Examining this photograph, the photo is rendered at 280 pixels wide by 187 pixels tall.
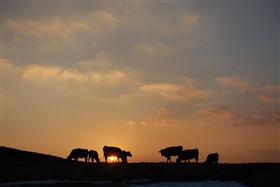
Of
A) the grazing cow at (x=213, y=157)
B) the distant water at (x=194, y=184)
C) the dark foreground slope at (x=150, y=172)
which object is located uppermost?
the grazing cow at (x=213, y=157)

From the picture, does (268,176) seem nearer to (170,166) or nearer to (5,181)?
(170,166)

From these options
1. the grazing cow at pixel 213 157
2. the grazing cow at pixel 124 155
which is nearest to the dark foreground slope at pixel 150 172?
the grazing cow at pixel 213 157

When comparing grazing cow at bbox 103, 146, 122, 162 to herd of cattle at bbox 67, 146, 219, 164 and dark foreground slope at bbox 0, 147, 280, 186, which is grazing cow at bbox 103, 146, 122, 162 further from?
dark foreground slope at bbox 0, 147, 280, 186

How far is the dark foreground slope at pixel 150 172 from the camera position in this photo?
143 feet

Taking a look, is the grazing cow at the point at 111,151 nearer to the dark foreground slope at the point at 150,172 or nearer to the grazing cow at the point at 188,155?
the grazing cow at the point at 188,155

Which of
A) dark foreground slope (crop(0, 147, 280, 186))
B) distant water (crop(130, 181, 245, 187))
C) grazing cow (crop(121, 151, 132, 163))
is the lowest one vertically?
distant water (crop(130, 181, 245, 187))

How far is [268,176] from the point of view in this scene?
140 feet

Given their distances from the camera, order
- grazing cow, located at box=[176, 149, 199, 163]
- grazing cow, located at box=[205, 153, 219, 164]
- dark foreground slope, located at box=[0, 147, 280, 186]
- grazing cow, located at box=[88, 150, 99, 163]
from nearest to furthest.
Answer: dark foreground slope, located at box=[0, 147, 280, 186] < grazing cow, located at box=[205, 153, 219, 164] < grazing cow, located at box=[176, 149, 199, 163] < grazing cow, located at box=[88, 150, 99, 163]

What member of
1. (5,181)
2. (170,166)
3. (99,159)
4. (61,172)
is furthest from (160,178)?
(99,159)

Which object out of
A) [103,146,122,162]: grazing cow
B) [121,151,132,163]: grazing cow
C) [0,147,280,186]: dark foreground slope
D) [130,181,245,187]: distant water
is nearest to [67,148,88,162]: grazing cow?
[103,146,122,162]: grazing cow

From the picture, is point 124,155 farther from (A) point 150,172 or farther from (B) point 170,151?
(A) point 150,172

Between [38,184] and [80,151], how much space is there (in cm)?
2694

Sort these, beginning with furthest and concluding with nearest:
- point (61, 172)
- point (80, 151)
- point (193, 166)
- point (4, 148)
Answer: point (4, 148) < point (80, 151) < point (193, 166) < point (61, 172)

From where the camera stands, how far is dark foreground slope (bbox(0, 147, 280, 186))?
43562 millimetres
